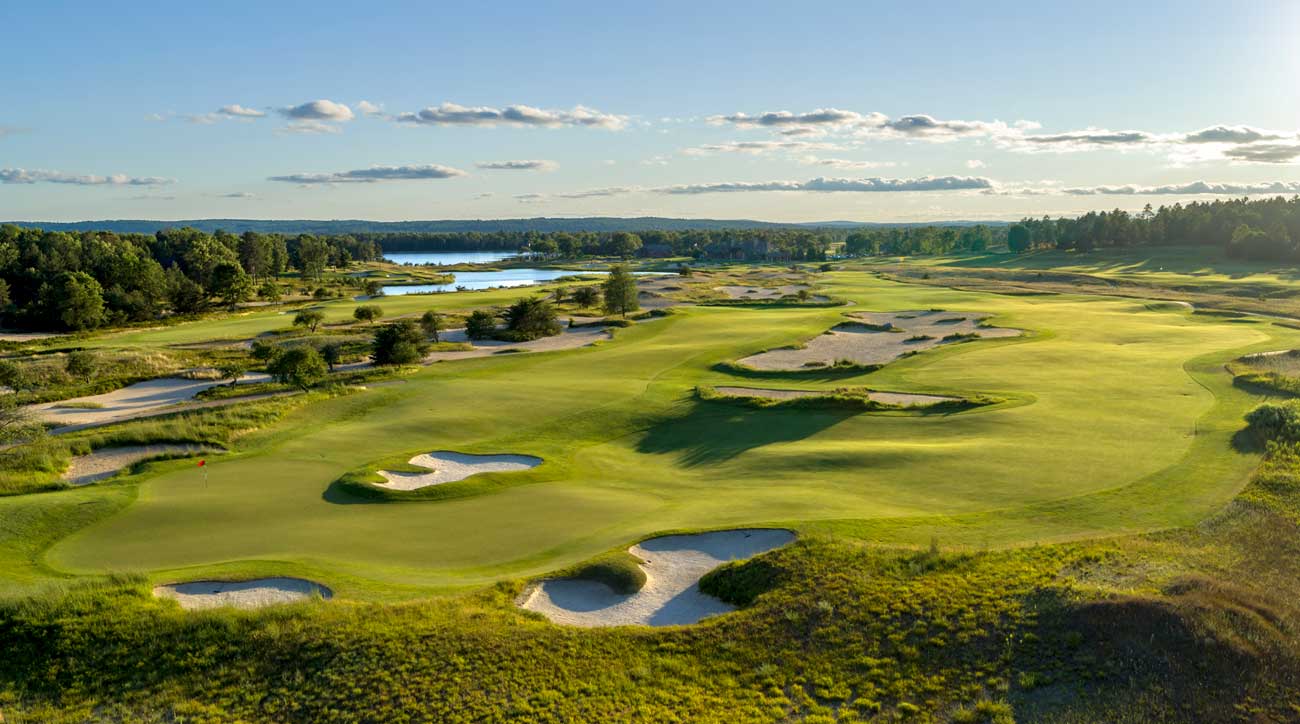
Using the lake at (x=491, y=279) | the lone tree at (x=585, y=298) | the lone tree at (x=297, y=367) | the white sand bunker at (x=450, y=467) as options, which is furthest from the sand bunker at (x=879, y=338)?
the lake at (x=491, y=279)

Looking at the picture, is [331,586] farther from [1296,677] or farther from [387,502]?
[1296,677]

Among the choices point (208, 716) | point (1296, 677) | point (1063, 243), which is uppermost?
point (1063, 243)

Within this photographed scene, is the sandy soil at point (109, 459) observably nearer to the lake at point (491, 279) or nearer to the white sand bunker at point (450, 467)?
the white sand bunker at point (450, 467)

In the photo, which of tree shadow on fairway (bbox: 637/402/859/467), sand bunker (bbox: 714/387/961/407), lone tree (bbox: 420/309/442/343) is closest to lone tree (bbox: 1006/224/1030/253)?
lone tree (bbox: 420/309/442/343)

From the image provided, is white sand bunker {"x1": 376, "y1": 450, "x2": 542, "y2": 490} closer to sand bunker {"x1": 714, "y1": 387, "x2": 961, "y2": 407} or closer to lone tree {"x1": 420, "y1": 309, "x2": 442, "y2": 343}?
sand bunker {"x1": 714, "y1": 387, "x2": 961, "y2": 407}

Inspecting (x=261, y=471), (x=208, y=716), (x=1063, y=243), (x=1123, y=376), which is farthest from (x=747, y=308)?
(x=1063, y=243)

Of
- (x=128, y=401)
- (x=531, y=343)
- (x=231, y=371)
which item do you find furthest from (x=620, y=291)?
(x=128, y=401)
